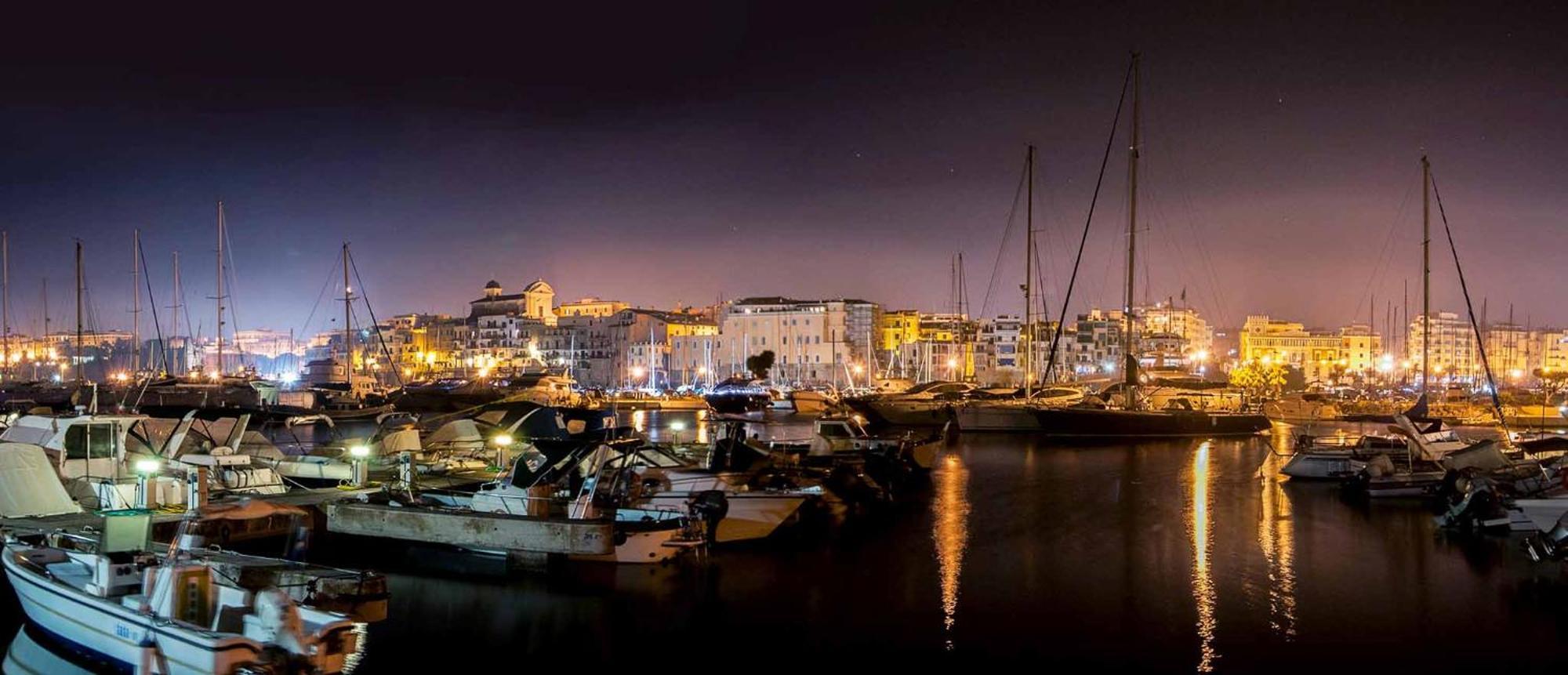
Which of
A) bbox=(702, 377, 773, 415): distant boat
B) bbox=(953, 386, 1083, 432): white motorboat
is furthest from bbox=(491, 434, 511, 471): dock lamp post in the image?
bbox=(702, 377, 773, 415): distant boat

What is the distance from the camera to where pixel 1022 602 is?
14.9 meters

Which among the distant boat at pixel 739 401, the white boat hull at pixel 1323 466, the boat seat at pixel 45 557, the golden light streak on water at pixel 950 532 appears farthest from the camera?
the distant boat at pixel 739 401

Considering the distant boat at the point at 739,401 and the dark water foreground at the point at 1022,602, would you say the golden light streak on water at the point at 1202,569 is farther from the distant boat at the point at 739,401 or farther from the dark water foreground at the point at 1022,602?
the distant boat at the point at 739,401

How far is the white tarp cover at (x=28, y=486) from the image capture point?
52.4ft

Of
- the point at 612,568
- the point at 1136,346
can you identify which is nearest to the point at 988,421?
the point at 612,568

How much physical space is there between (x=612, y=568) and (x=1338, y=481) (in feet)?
69.3

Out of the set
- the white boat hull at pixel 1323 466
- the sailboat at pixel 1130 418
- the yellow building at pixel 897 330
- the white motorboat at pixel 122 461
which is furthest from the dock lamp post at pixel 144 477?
the yellow building at pixel 897 330

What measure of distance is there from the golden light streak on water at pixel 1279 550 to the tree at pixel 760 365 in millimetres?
82728

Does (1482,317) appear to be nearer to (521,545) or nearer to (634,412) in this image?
(634,412)

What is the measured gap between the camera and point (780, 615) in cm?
1402

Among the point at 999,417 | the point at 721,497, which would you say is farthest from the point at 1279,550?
the point at 999,417

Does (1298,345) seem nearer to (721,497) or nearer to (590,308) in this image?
(590,308)

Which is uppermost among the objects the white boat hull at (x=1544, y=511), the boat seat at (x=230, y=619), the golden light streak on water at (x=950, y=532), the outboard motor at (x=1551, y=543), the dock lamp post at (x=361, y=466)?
the boat seat at (x=230, y=619)

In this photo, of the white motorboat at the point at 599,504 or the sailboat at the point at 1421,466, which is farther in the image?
the sailboat at the point at 1421,466
